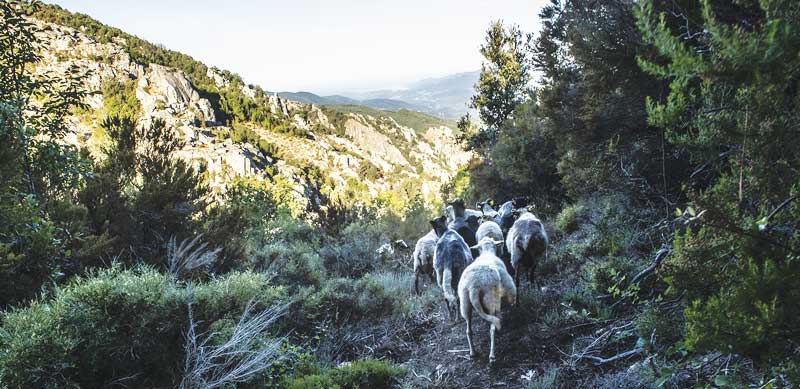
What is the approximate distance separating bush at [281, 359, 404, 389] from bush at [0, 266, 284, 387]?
1013mm

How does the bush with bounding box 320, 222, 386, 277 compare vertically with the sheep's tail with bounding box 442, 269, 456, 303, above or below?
below

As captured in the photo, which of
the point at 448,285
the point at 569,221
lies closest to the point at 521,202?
the point at 569,221

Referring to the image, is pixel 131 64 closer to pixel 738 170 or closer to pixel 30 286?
pixel 30 286

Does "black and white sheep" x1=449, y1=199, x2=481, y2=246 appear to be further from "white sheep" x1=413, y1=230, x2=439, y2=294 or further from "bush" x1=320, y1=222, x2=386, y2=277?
"bush" x1=320, y1=222, x2=386, y2=277

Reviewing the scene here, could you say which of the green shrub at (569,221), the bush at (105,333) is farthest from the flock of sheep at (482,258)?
the bush at (105,333)

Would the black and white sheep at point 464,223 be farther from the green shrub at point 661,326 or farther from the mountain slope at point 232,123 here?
the mountain slope at point 232,123

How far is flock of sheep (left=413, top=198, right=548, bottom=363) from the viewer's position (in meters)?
4.38

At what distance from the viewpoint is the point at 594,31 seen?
577 cm

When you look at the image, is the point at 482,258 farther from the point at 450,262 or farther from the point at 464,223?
the point at 464,223

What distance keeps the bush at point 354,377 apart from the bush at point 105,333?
3.32 ft

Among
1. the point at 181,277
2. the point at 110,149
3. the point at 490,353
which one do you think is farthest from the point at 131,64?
the point at 490,353

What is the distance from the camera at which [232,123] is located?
6222 cm

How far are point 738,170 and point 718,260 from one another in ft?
1.40

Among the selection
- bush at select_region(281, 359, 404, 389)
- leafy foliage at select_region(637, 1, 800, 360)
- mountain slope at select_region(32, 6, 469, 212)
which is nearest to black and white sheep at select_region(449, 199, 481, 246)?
bush at select_region(281, 359, 404, 389)
